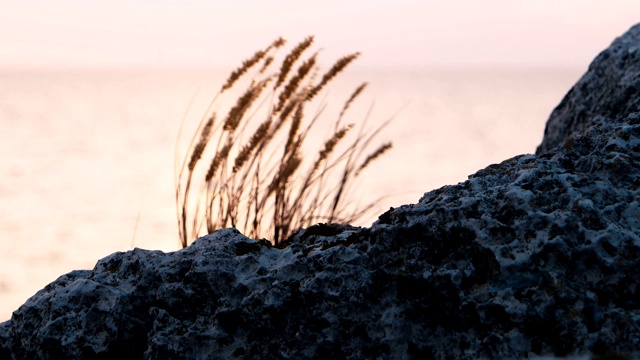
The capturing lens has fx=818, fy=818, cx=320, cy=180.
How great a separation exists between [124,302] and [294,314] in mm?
387

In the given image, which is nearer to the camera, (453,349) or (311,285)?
(453,349)

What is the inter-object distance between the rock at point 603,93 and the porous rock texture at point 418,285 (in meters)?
0.99

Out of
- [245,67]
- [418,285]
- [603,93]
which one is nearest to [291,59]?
[245,67]

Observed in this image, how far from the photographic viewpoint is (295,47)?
3156 mm

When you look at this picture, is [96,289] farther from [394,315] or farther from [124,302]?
[394,315]

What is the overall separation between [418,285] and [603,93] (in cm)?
168

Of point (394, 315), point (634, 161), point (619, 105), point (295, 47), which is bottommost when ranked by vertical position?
point (394, 315)

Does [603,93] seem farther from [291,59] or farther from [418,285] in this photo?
[418,285]

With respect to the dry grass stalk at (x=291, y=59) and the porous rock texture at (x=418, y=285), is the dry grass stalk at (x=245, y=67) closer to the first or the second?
the dry grass stalk at (x=291, y=59)

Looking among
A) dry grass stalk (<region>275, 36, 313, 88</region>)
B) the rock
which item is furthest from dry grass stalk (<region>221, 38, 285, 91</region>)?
the rock

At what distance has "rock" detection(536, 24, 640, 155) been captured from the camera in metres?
2.66

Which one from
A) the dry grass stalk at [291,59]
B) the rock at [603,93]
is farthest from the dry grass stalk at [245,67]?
the rock at [603,93]

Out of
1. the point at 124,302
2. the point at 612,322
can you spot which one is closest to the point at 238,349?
the point at 124,302

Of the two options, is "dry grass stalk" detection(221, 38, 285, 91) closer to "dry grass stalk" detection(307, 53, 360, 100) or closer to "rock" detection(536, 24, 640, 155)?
"dry grass stalk" detection(307, 53, 360, 100)
